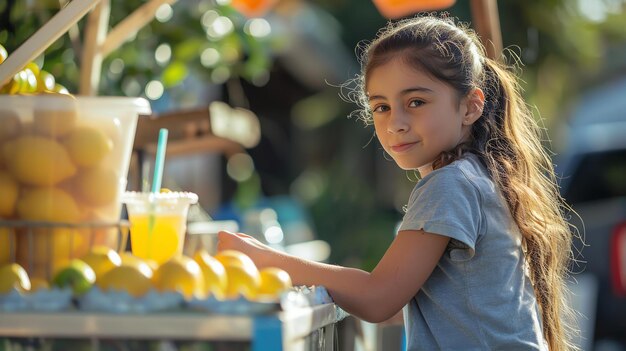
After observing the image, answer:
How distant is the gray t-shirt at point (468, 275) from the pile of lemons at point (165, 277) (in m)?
0.41

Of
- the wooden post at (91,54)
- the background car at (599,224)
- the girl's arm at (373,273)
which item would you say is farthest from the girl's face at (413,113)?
the background car at (599,224)

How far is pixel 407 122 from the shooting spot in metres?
2.15

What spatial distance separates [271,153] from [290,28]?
136 centimetres

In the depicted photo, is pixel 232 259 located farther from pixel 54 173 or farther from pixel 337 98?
pixel 337 98

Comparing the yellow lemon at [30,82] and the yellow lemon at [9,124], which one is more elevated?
the yellow lemon at [30,82]

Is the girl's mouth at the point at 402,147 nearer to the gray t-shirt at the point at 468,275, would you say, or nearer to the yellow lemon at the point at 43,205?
the gray t-shirt at the point at 468,275

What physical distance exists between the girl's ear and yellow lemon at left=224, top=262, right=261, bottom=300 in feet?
2.39

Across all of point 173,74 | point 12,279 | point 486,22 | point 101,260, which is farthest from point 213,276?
point 173,74

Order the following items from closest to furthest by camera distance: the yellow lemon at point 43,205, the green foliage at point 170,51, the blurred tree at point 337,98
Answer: the yellow lemon at point 43,205 < the green foliage at point 170,51 < the blurred tree at point 337,98

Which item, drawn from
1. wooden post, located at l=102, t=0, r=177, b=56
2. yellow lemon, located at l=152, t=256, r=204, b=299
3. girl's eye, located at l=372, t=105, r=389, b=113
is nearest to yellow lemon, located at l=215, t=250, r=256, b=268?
yellow lemon, located at l=152, t=256, r=204, b=299

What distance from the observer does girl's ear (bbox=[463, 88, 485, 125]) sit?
2260mm

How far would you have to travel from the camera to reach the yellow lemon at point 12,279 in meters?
1.63

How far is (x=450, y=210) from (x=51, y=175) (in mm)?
697

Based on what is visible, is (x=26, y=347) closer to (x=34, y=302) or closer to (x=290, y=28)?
(x=34, y=302)
